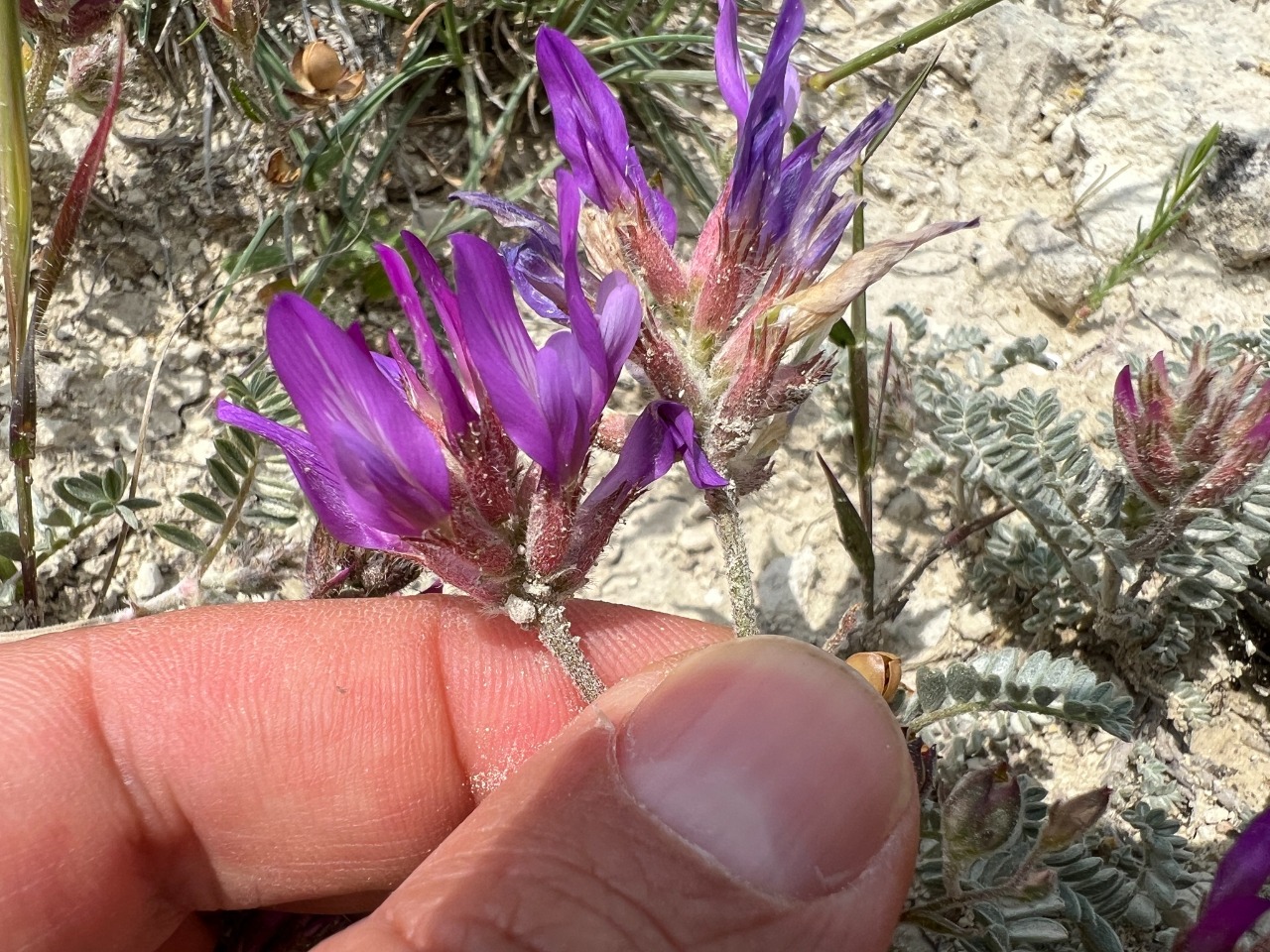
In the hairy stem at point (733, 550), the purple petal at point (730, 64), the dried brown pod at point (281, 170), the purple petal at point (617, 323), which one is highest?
the purple petal at point (730, 64)

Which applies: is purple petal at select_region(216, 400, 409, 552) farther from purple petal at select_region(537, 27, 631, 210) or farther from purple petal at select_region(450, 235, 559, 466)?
purple petal at select_region(537, 27, 631, 210)

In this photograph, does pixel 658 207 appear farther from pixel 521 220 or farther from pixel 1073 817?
pixel 1073 817

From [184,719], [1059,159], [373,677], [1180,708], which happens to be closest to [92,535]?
[184,719]

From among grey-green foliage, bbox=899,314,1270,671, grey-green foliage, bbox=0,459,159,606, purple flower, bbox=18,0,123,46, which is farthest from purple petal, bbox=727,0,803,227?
purple flower, bbox=18,0,123,46

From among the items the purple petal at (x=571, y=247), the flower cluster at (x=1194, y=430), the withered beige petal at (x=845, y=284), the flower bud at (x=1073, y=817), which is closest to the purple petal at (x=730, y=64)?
the withered beige petal at (x=845, y=284)

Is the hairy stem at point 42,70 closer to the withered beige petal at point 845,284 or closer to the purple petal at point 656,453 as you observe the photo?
the purple petal at point 656,453
